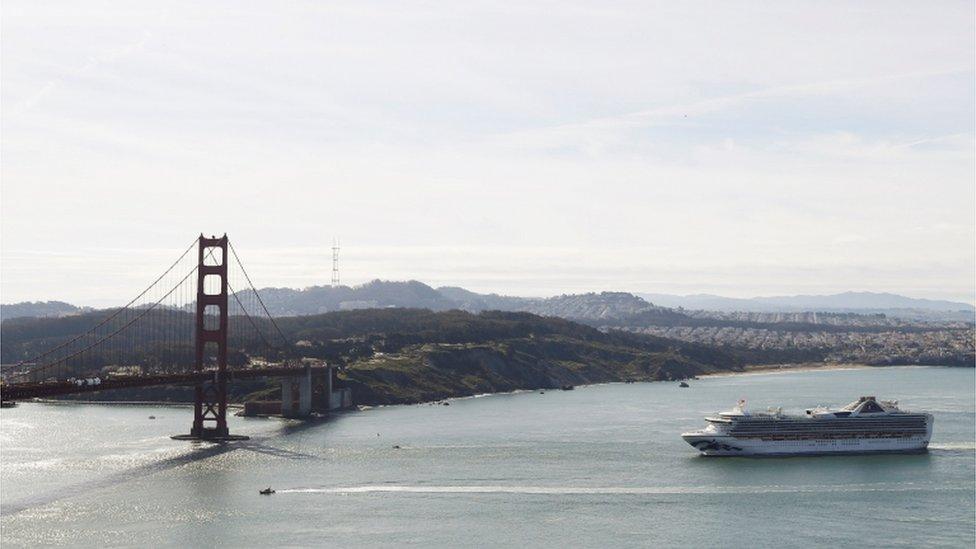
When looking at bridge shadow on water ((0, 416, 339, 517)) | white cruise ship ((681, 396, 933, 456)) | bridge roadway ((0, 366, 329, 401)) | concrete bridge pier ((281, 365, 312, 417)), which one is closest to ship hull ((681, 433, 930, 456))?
white cruise ship ((681, 396, 933, 456))

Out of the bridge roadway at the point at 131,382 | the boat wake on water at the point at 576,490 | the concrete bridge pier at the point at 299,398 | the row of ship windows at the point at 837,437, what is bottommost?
the boat wake on water at the point at 576,490

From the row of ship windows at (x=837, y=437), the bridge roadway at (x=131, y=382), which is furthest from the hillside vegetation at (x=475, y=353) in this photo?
the row of ship windows at (x=837, y=437)

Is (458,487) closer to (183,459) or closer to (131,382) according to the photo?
(183,459)

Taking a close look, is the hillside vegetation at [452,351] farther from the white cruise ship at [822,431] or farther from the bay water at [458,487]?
the white cruise ship at [822,431]

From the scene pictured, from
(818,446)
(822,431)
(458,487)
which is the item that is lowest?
(458,487)

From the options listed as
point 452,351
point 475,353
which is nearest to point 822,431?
point 452,351

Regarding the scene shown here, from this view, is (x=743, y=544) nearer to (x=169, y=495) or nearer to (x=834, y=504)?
(x=834, y=504)
